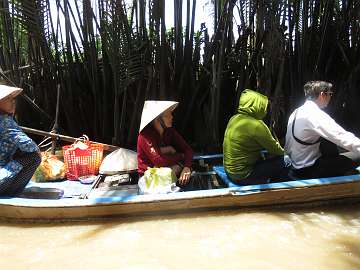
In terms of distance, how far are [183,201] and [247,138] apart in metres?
0.74

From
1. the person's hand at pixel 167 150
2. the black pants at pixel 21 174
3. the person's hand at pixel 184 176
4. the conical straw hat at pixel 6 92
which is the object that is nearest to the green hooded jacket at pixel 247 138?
the person's hand at pixel 184 176

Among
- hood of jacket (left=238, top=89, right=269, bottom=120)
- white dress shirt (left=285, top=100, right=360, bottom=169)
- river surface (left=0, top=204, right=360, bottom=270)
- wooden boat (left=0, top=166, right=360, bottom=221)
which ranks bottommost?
river surface (left=0, top=204, right=360, bottom=270)

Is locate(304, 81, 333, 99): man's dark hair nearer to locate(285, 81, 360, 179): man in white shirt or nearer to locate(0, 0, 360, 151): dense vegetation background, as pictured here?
locate(285, 81, 360, 179): man in white shirt

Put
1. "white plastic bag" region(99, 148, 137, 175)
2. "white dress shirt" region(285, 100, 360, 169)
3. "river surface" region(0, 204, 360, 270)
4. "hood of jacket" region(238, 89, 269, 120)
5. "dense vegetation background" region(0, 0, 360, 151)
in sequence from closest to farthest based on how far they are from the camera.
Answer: "river surface" region(0, 204, 360, 270)
"white dress shirt" region(285, 100, 360, 169)
"hood of jacket" region(238, 89, 269, 120)
"white plastic bag" region(99, 148, 137, 175)
"dense vegetation background" region(0, 0, 360, 151)

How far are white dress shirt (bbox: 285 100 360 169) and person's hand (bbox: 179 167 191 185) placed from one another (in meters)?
0.90

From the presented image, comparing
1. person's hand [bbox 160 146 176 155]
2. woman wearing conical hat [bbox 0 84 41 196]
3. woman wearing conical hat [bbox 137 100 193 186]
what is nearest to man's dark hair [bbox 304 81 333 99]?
woman wearing conical hat [bbox 137 100 193 186]

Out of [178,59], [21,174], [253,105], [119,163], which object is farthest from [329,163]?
[21,174]

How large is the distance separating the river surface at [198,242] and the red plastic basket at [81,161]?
851 mm

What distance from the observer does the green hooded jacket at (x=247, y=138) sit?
3.50 metres

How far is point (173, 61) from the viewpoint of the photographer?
5.22 metres

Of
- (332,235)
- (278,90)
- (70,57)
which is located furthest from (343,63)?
(70,57)

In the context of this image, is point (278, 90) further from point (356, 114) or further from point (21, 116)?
point (21, 116)

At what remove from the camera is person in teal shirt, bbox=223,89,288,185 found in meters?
3.51

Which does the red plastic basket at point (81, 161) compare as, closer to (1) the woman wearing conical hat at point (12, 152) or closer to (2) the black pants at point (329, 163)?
(1) the woman wearing conical hat at point (12, 152)
